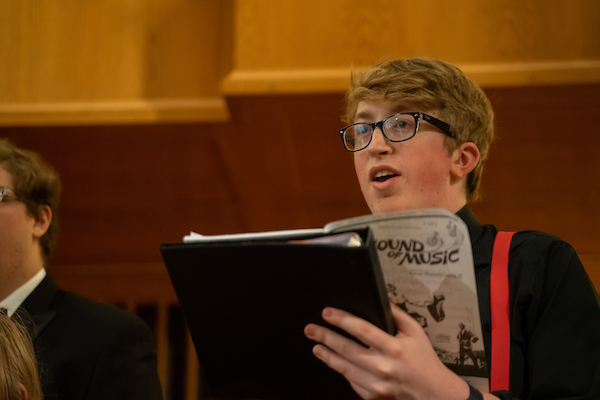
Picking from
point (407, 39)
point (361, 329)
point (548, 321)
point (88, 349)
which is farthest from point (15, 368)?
point (407, 39)

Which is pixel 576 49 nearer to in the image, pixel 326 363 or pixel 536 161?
pixel 536 161

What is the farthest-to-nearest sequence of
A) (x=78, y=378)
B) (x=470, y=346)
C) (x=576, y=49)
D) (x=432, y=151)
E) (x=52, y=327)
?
(x=576, y=49) → (x=52, y=327) → (x=78, y=378) → (x=432, y=151) → (x=470, y=346)

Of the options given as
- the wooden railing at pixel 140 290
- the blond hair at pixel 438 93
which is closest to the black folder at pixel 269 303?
the blond hair at pixel 438 93

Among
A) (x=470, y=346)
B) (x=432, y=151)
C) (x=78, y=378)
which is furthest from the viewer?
(x=78, y=378)

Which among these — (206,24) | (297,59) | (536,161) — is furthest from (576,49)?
(206,24)

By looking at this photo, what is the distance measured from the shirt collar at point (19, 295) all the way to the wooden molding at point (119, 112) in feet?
2.67

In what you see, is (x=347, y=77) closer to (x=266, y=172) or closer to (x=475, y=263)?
(x=266, y=172)

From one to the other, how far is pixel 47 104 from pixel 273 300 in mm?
1953

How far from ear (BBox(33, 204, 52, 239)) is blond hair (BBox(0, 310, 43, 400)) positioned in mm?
702

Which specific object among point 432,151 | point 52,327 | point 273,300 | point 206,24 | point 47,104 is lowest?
point 52,327

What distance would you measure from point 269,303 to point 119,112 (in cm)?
175

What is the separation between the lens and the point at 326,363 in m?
0.97

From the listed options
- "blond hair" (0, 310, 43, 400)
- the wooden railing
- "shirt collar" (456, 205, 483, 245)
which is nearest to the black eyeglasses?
"shirt collar" (456, 205, 483, 245)

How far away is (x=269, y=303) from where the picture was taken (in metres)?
0.95
